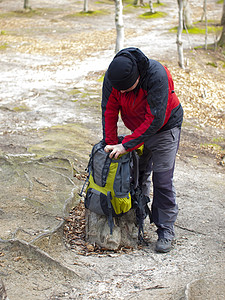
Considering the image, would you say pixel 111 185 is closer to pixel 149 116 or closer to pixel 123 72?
pixel 149 116

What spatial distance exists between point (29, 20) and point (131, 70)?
Answer: 27371 millimetres

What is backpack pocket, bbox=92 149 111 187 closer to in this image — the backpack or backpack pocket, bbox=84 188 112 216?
the backpack

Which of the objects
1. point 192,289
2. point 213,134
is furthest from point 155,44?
point 192,289

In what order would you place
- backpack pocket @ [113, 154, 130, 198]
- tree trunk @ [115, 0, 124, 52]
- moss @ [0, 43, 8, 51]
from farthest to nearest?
moss @ [0, 43, 8, 51] < tree trunk @ [115, 0, 124, 52] < backpack pocket @ [113, 154, 130, 198]

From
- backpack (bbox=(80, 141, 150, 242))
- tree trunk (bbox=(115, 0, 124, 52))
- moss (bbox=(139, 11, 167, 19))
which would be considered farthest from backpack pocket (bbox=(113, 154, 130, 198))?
moss (bbox=(139, 11, 167, 19))

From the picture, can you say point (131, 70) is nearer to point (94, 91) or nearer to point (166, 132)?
point (166, 132)

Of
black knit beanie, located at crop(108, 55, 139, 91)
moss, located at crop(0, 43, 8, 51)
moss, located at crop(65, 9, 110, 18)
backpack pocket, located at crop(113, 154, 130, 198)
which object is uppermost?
black knit beanie, located at crop(108, 55, 139, 91)

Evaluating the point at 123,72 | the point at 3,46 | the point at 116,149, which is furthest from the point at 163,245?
the point at 3,46

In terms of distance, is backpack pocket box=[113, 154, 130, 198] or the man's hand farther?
backpack pocket box=[113, 154, 130, 198]

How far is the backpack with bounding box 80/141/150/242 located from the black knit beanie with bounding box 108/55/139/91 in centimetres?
80

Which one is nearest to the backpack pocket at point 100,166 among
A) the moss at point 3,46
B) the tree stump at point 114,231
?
the tree stump at point 114,231

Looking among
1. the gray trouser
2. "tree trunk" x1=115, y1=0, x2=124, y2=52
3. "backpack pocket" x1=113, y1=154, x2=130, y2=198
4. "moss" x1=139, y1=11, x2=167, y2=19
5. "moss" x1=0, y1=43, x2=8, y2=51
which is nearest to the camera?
"backpack pocket" x1=113, y1=154, x2=130, y2=198

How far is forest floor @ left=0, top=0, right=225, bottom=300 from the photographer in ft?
10.7

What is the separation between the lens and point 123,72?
126 inches
